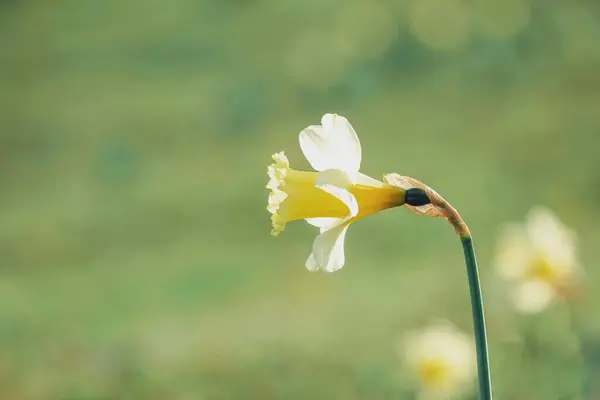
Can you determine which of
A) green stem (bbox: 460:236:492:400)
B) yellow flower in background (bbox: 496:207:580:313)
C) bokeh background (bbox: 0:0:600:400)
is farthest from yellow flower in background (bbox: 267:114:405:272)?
bokeh background (bbox: 0:0:600:400)

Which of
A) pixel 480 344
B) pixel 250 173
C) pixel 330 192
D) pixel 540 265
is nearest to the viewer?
pixel 480 344

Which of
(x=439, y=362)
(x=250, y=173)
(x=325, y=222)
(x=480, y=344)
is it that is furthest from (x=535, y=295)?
(x=250, y=173)

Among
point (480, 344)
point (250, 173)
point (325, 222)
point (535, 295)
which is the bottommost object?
point (480, 344)

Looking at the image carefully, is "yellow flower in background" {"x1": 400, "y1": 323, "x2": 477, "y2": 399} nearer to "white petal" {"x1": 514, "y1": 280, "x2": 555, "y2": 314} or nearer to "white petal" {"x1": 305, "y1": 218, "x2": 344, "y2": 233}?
"white petal" {"x1": 514, "y1": 280, "x2": 555, "y2": 314}

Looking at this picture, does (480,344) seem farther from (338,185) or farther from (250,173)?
(250,173)

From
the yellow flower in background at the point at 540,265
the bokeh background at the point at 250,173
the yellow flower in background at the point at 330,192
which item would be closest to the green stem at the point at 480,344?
the yellow flower in background at the point at 330,192

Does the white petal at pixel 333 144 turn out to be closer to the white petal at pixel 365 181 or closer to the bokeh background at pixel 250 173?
the white petal at pixel 365 181

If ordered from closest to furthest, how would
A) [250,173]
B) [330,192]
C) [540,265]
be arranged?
[330,192]
[540,265]
[250,173]
